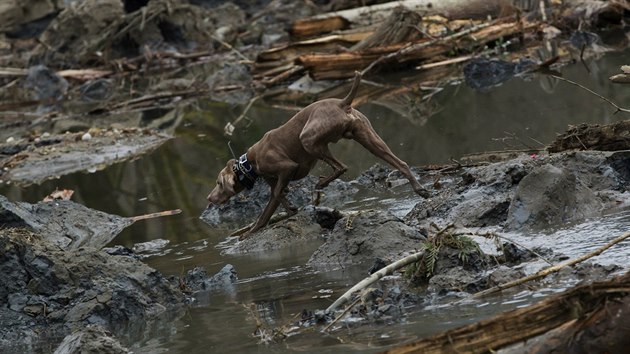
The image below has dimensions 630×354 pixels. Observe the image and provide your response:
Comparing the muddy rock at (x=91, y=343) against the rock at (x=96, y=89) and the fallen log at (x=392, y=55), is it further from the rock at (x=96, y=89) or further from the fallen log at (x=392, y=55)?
the rock at (x=96, y=89)

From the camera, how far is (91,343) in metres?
6.51

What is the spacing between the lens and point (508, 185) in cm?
927

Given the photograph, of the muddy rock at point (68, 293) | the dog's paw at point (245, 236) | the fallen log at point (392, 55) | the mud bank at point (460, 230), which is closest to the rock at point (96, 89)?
the fallen log at point (392, 55)

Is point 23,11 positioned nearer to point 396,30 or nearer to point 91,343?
point 396,30

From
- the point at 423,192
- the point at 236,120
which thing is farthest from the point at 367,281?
the point at 236,120

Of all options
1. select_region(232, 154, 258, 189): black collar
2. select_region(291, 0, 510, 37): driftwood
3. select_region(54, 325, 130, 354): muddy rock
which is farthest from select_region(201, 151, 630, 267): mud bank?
select_region(291, 0, 510, 37): driftwood

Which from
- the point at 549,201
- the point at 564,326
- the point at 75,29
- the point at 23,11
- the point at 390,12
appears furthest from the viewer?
the point at 23,11

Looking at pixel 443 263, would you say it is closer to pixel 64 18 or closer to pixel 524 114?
pixel 524 114

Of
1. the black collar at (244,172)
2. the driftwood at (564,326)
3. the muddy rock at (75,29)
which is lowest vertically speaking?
the black collar at (244,172)

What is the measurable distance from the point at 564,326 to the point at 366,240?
3.96 metres

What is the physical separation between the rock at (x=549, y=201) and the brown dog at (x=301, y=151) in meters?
1.67

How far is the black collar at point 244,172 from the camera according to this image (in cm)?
1032

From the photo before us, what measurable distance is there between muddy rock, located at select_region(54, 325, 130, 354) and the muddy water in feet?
1.31

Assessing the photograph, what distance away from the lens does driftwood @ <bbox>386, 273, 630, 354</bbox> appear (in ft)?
14.3
